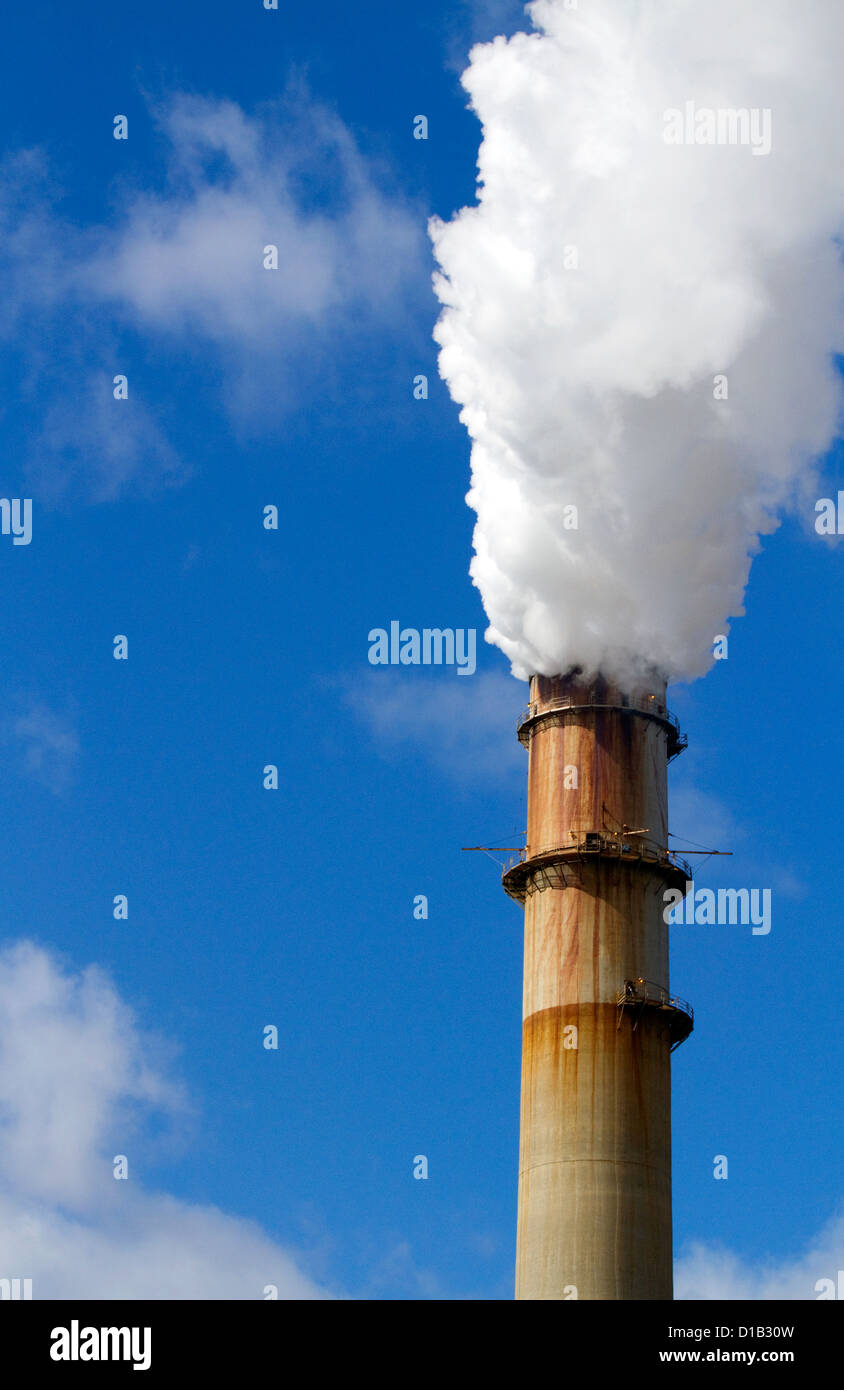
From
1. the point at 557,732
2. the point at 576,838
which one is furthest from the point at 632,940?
the point at 557,732

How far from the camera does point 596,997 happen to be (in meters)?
57.1

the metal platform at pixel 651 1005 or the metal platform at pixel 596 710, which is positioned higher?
the metal platform at pixel 596 710

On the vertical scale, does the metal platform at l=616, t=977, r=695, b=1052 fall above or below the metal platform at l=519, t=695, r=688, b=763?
below

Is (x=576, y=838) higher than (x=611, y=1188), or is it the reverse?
(x=576, y=838)

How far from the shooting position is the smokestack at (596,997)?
54.7 meters

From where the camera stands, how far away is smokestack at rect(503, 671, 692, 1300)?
54.7m
